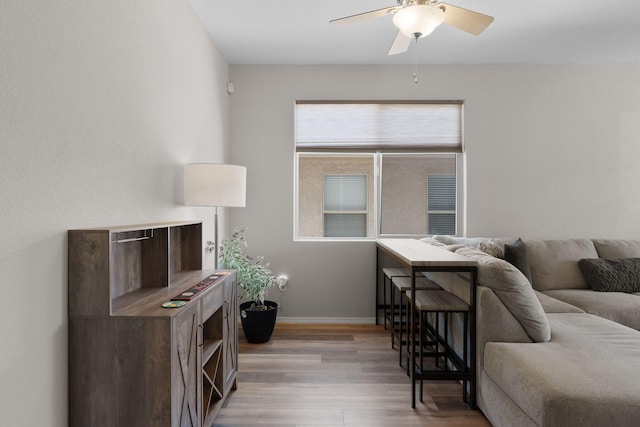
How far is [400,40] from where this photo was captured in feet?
7.93

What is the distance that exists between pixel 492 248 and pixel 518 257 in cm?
26

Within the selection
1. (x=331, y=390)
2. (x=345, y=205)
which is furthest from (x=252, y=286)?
(x=345, y=205)

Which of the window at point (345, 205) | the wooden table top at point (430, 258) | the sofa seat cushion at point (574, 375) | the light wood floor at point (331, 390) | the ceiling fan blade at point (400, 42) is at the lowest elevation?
the light wood floor at point (331, 390)

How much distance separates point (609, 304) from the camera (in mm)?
2805

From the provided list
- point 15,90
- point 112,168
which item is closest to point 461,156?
point 112,168

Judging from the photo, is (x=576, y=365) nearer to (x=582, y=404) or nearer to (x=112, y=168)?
(x=582, y=404)

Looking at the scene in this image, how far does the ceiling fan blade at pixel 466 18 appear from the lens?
196 centimetres

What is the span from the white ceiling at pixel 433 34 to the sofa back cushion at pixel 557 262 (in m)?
1.81

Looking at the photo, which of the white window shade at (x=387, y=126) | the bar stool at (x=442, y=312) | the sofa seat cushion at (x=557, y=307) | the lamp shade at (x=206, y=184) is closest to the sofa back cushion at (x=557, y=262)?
the sofa seat cushion at (x=557, y=307)

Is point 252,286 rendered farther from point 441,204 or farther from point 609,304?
point 609,304

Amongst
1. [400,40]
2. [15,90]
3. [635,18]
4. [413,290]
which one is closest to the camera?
[15,90]

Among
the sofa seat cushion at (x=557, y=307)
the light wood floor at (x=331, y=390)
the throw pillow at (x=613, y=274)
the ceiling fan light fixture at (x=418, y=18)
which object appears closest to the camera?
the ceiling fan light fixture at (x=418, y=18)

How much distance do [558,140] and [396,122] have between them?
65.0 inches

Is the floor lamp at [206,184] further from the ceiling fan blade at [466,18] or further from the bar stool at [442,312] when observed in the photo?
the ceiling fan blade at [466,18]
